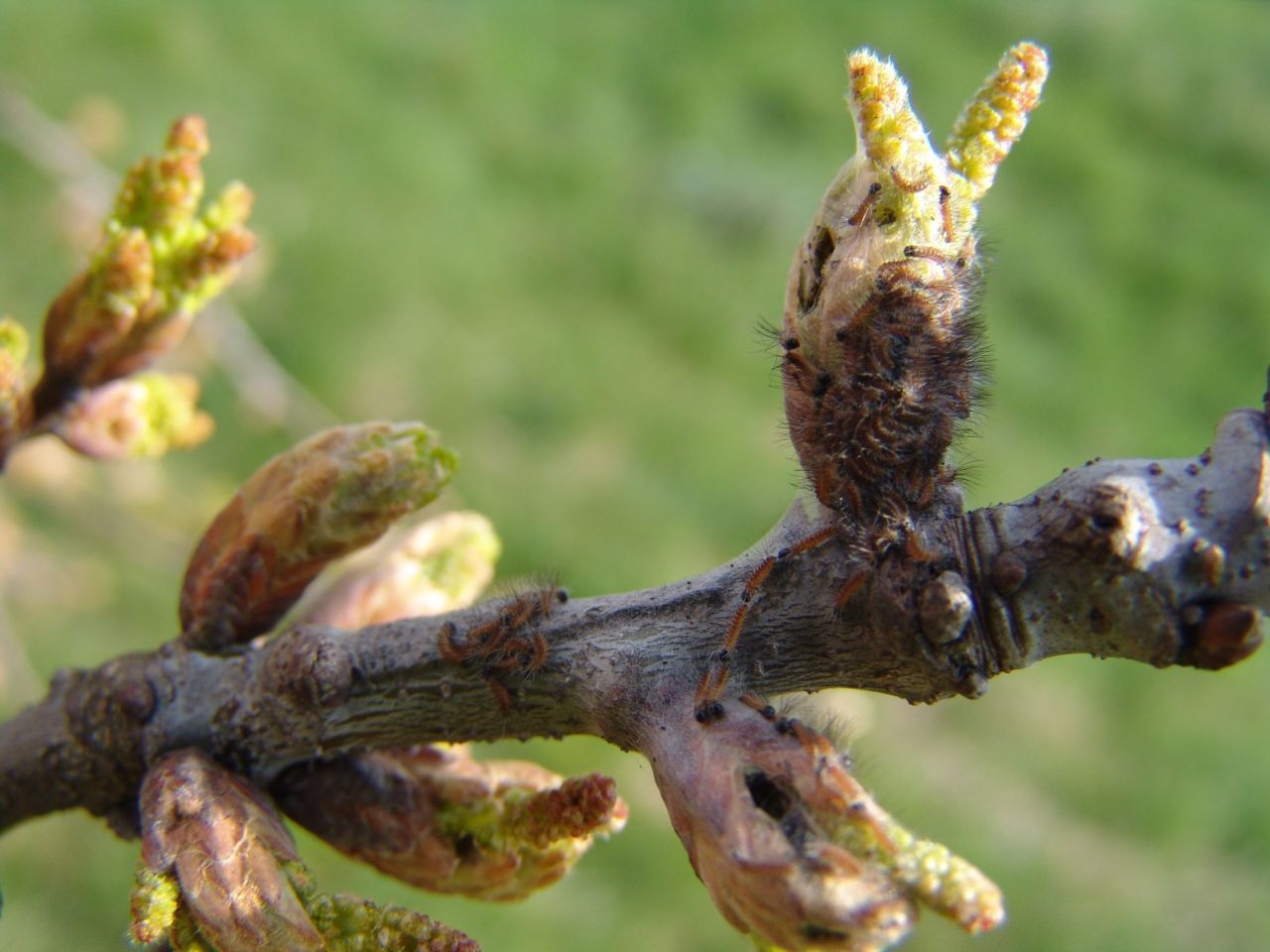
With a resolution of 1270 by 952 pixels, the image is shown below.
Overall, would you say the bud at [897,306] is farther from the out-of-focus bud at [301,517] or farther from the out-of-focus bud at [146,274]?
the out-of-focus bud at [146,274]

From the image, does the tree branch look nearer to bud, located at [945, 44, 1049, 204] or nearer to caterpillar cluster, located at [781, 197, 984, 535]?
caterpillar cluster, located at [781, 197, 984, 535]

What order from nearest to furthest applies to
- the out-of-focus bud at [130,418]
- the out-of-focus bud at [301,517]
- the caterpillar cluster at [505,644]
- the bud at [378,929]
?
the bud at [378,929], the caterpillar cluster at [505,644], the out-of-focus bud at [301,517], the out-of-focus bud at [130,418]

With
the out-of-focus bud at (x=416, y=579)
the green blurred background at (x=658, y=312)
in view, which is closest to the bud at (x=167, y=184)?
the out-of-focus bud at (x=416, y=579)

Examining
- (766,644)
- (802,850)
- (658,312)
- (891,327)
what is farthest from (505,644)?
(658,312)

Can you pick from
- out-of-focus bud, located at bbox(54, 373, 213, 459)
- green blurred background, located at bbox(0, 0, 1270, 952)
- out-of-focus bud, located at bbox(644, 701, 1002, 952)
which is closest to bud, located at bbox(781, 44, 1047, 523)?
out-of-focus bud, located at bbox(644, 701, 1002, 952)

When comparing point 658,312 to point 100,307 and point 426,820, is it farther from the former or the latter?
point 426,820

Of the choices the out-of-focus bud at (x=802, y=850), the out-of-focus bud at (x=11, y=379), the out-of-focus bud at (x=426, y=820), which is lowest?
the out-of-focus bud at (x=802, y=850)
